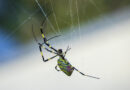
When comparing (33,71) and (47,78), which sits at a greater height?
(33,71)

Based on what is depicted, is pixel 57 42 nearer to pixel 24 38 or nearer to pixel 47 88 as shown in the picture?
pixel 24 38

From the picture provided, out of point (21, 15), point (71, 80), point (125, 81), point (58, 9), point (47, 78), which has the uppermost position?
point (21, 15)

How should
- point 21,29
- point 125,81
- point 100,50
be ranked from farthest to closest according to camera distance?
point 21,29 < point 100,50 < point 125,81

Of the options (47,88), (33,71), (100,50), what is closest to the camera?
(47,88)

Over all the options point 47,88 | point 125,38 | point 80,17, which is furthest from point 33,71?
point 125,38

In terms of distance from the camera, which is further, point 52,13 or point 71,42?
point 71,42
